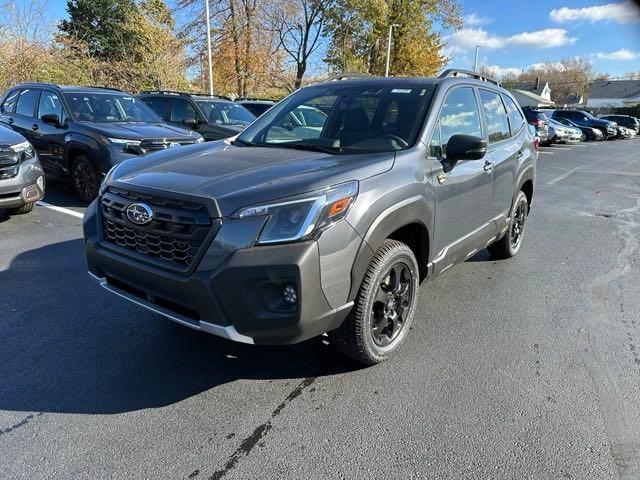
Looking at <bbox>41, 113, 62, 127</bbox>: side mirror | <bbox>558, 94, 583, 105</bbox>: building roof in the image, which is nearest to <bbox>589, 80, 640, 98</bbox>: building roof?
<bbox>558, 94, 583, 105</bbox>: building roof

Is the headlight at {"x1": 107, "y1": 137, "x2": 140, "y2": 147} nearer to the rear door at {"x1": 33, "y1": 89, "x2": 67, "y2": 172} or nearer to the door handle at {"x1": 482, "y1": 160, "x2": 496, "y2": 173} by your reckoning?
the rear door at {"x1": 33, "y1": 89, "x2": 67, "y2": 172}

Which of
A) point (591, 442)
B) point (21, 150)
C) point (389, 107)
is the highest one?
point (389, 107)

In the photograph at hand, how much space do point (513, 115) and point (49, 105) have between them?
699cm

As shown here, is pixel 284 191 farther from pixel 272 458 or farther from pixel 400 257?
pixel 272 458

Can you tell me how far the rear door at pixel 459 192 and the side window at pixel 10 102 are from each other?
26.3 feet

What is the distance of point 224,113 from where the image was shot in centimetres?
1029

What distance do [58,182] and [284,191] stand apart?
7.87 m

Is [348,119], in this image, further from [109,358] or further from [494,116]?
[109,358]

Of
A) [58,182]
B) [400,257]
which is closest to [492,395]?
[400,257]

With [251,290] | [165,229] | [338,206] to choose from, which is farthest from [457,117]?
[165,229]

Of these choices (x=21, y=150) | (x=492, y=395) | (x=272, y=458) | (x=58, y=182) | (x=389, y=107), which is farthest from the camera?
(x=58, y=182)

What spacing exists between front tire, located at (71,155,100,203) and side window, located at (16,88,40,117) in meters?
1.74

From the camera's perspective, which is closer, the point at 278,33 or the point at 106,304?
the point at 106,304

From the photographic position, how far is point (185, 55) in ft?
91.4
